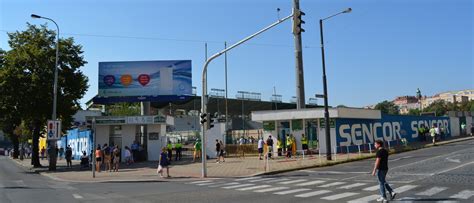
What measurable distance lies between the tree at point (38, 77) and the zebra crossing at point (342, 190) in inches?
792

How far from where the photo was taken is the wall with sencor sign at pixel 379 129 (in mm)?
35406

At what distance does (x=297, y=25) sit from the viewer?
57.9 ft

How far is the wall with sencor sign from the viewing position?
35.4 m

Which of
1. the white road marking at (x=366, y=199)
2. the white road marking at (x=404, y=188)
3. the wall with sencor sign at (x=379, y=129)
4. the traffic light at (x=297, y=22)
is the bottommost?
the white road marking at (x=366, y=199)

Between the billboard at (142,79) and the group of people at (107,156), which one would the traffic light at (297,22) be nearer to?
the group of people at (107,156)

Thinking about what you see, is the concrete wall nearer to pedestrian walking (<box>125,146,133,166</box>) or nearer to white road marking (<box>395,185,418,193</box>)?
pedestrian walking (<box>125,146,133,166</box>)

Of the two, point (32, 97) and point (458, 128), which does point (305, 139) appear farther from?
point (458, 128)

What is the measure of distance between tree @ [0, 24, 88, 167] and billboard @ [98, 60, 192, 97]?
2494 millimetres

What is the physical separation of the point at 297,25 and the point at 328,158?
12.6m

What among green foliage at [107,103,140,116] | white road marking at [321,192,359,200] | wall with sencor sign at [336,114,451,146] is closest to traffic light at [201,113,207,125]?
white road marking at [321,192,359,200]

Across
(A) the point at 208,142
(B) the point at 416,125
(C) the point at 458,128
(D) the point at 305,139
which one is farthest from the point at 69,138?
(C) the point at 458,128

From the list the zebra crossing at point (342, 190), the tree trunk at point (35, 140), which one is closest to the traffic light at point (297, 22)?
the zebra crossing at point (342, 190)

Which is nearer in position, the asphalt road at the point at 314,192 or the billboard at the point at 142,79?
the asphalt road at the point at 314,192

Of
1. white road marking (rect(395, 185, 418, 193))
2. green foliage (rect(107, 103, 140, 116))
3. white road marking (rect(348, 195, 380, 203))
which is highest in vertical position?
green foliage (rect(107, 103, 140, 116))
